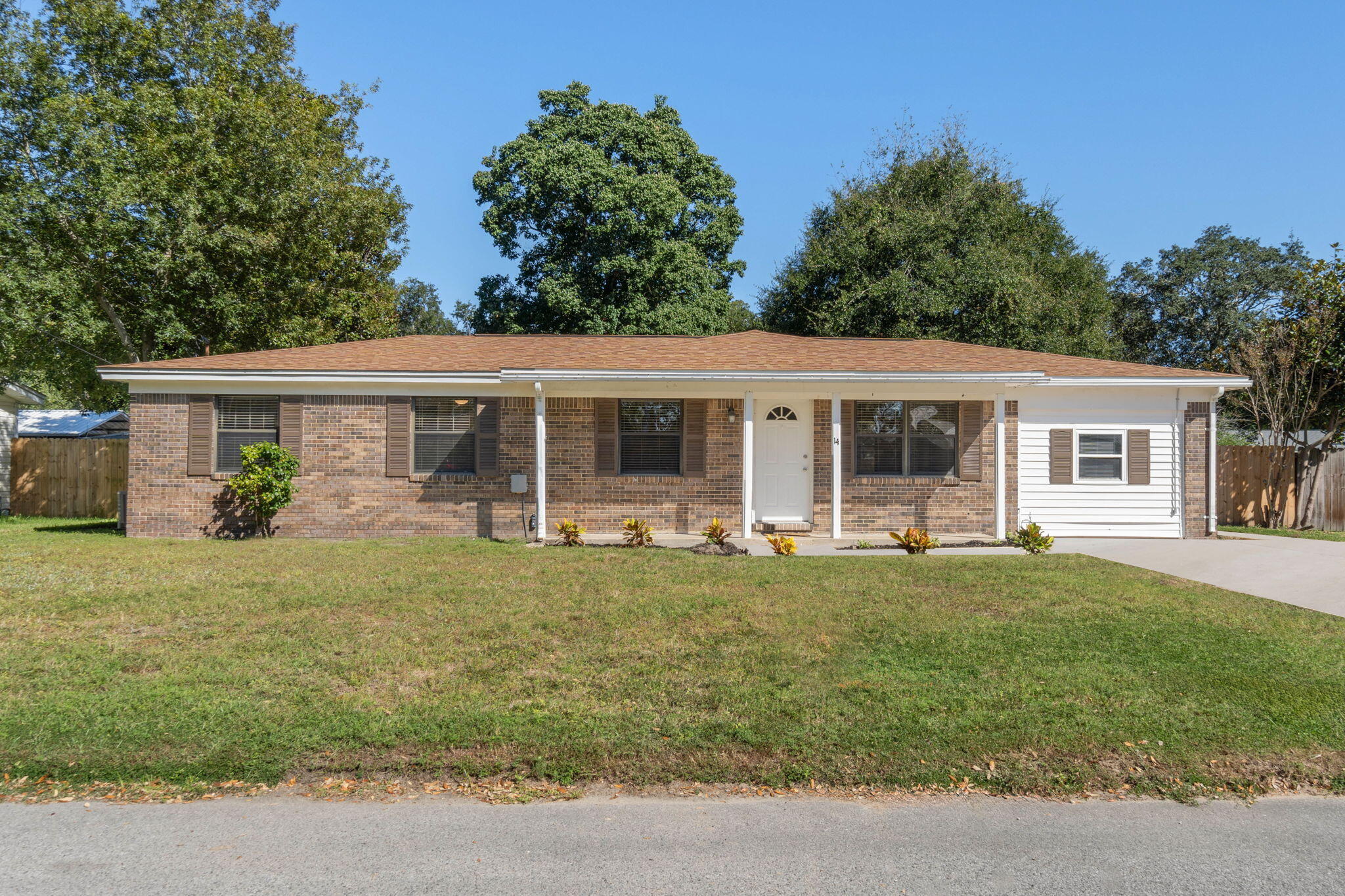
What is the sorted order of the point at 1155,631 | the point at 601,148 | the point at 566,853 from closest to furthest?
1. the point at 566,853
2. the point at 1155,631
3. the point at 601,148

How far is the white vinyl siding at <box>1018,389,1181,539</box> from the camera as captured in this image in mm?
13375

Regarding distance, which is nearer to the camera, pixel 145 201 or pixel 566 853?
pixel 566 853

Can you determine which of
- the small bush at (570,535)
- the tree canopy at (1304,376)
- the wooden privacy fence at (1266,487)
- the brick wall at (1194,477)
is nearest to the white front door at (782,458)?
the small bush at (570,535)

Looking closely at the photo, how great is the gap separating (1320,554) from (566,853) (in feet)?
39.3

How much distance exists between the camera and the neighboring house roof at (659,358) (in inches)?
486

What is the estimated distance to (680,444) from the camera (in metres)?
13.1

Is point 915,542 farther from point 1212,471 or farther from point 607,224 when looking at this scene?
point 607,224

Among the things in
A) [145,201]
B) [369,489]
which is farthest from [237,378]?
[145,201]

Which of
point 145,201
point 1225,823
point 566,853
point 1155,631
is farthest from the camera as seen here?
point 145,201

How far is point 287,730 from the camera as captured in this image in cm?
449

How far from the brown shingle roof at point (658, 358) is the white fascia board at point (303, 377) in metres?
0.07

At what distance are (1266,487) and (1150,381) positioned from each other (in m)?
6.66

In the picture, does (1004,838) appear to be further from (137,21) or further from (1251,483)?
(137,21)

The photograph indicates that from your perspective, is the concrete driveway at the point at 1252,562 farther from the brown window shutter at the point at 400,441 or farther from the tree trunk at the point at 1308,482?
the brown window shutter at the point at 400,441
